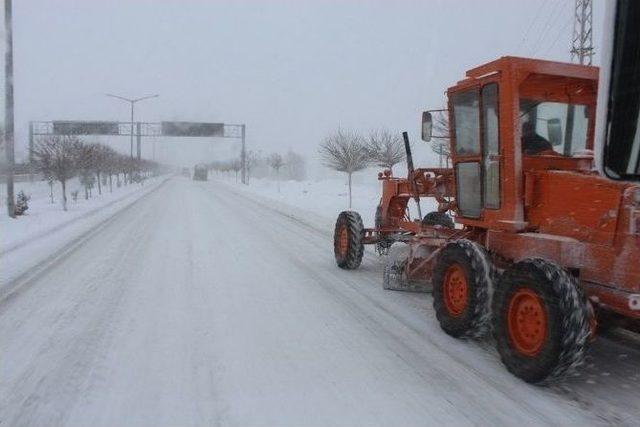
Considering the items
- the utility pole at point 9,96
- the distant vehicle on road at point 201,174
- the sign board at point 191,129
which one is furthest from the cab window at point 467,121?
the distant vehicle on road at point 201,174

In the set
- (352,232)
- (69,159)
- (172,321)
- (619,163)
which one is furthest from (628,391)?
(69,159)

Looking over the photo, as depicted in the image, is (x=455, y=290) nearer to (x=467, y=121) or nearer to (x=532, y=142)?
(x=532, y=142)

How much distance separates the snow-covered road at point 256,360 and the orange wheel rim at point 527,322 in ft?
1.00

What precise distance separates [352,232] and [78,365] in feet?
16.9

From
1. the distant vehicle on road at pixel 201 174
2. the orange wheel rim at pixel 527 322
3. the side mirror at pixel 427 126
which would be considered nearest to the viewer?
the orange wheel rim at pixel 527 322

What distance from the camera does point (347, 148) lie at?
25.7 metres

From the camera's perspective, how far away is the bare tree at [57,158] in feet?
70.6

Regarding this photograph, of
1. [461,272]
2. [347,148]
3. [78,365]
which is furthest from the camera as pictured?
[347,148]

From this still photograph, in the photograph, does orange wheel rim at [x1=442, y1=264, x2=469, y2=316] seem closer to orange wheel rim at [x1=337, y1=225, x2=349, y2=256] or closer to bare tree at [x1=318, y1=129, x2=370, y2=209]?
orange wheel rim at [x1=337, y1=225, x2=349, y2=256]

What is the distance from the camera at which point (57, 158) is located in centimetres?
2152

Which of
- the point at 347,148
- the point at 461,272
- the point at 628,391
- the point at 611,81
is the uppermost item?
the point at 347,148

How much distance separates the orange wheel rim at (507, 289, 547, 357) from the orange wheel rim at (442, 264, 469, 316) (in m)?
0.79

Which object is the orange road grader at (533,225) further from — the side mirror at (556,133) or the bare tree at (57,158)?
the bare tree at (57,158)

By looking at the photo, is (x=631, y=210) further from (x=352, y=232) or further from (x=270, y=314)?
(x=352, y=232)
